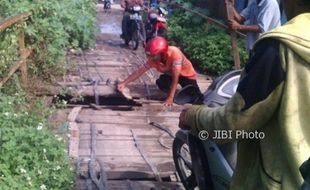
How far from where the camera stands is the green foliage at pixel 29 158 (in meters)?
3.70

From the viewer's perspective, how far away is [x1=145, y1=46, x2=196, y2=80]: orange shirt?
738 centimetres

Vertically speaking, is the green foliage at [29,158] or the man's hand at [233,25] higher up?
the man's hand at [233,25]

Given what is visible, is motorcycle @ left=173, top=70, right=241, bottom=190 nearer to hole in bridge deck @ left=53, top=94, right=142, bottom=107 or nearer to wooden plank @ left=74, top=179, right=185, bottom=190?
wooden plank @ left=74, top=179, right=185, bottom=190

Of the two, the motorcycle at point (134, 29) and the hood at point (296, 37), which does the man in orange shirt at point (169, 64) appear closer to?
the hood at point (296, 37)

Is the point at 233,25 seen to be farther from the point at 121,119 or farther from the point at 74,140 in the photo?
the point at 74,140

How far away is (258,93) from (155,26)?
12413 millimetres

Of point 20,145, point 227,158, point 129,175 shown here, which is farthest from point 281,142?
point 129,175

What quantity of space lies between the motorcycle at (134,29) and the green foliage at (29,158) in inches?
356

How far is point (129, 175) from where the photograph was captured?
4707 mm

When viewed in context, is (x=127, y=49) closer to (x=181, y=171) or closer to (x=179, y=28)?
(x=179, y=28)

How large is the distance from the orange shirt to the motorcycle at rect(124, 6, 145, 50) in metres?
5.96

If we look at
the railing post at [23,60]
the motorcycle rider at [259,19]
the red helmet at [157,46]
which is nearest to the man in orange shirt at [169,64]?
the red helmet at [157,46]

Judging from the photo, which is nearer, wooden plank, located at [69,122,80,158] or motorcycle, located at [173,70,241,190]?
motorcycle, located at [173,70,241,190]

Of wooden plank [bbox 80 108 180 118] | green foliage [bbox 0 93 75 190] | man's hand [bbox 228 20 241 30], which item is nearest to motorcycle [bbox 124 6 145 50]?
wooden plank [bbox 80 108 180 118]
